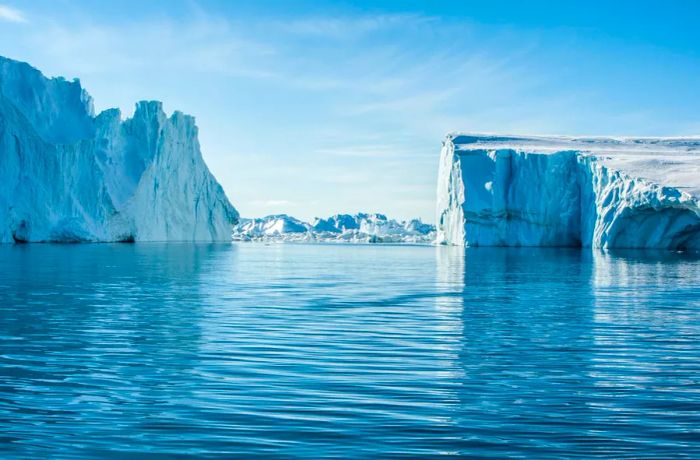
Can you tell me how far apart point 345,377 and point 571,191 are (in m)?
49.3

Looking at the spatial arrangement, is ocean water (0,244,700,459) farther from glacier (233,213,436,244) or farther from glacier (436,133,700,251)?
glacier (233,213,436,244)

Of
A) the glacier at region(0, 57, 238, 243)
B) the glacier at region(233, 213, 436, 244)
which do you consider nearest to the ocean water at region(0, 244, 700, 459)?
the glacier at region(0, 57, 238, 243)

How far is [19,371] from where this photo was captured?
23.7 feet

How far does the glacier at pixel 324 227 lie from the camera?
13712 cm

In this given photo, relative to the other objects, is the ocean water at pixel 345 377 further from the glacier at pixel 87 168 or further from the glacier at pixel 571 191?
the glacier at pixel 87 168

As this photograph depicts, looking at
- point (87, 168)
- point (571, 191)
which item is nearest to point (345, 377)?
point (87, 168)

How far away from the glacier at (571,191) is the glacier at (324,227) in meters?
68.2

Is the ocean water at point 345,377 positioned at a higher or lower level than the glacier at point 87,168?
lower

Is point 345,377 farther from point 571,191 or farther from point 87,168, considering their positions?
point 571,191

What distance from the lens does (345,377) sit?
7.07 meters

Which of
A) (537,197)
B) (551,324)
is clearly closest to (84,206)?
(537,197)

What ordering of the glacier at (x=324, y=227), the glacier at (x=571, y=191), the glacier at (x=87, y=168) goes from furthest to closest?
the glacier at (x=324, y=227) < the glacier at (x=87, y=168) < the glacier at (x=571, y=191)

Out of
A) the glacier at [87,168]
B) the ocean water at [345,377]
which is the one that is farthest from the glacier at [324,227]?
the ocean water at [345,377]

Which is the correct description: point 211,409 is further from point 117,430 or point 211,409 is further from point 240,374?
point 240,374
